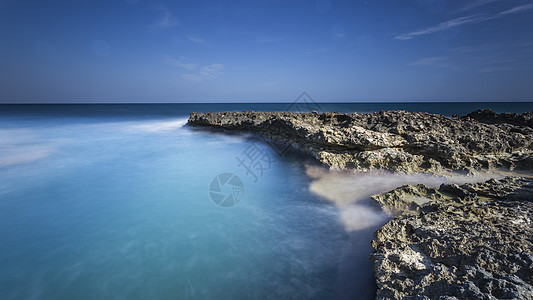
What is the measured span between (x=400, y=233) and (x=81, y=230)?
18.8 ft

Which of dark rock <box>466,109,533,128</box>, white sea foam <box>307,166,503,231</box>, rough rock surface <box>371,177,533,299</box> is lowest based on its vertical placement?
white sea foam <box>307,166,503,231</box>

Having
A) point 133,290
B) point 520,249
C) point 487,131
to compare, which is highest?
point 487,131

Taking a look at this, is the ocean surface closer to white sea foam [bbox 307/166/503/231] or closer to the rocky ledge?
white sea foam [bbox 307/166/503/231]

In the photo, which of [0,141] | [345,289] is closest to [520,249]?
[345,289]

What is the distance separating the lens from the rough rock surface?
1.96 metres

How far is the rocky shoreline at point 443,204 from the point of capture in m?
2.10

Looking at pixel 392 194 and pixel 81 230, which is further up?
pixel 392 194

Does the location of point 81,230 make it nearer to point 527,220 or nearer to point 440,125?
point 527,220

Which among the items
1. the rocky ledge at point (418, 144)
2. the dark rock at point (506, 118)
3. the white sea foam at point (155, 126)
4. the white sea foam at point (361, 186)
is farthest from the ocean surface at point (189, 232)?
the white sea foam at point (155, 126)

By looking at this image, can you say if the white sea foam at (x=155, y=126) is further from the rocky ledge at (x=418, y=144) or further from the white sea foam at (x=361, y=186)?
the white sea foam at (x=361, y=186)

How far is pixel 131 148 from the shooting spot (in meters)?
12.5

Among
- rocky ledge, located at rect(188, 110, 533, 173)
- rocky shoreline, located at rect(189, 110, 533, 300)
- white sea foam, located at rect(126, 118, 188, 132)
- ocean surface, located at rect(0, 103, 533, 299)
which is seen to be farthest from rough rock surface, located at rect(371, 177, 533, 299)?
white sea foam, located at rect(126, 118, 188, 132)

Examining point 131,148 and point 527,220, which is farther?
point 131,148

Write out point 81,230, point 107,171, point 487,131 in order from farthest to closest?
point 107,171 → point 487,131 → point 81,230
